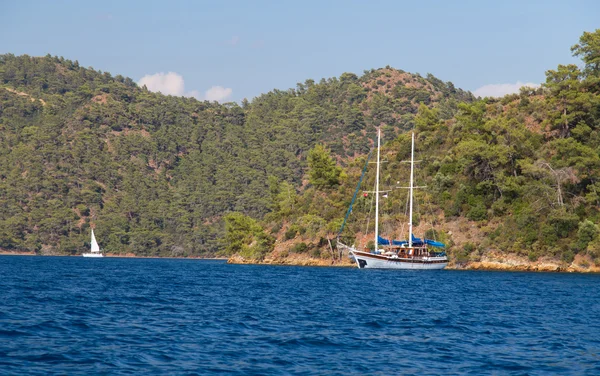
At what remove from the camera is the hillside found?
89.9m

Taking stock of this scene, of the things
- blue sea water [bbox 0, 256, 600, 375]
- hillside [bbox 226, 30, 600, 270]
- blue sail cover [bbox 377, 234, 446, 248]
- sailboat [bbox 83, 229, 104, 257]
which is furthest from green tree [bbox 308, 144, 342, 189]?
sailboat [bbox 83, 229, 104, 257]

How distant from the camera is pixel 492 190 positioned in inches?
3981

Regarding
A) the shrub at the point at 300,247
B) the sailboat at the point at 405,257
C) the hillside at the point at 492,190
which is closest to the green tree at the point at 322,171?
the hillside at the point at 492,190

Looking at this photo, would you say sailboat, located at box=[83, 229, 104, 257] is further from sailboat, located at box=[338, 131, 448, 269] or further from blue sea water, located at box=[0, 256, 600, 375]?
blue sea water, located at box=[0, 256, 600, 375]

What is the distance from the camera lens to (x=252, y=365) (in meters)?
24.6

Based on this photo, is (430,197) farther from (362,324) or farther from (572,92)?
(362,324)

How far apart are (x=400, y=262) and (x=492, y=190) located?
20.0m

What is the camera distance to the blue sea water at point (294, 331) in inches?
974

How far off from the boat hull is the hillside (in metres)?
6.10

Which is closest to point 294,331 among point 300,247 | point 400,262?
point 400,262

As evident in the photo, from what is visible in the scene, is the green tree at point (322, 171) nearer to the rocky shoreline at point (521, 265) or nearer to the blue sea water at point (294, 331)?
the rocky shoreline at point (521, 265)

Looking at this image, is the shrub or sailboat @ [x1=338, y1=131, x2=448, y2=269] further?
the shrub

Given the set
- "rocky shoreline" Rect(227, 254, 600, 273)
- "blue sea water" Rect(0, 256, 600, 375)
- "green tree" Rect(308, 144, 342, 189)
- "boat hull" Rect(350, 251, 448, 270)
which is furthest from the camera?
"green tree" Rect(308, 144, 342, 189)

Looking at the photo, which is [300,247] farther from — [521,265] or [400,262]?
[521,265]
